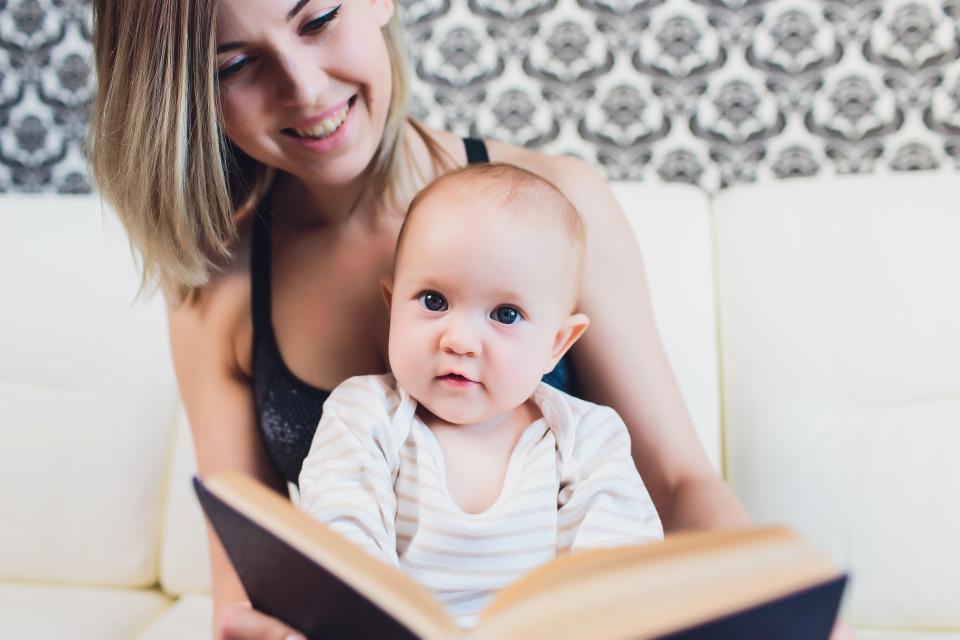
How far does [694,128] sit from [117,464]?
3.74ft

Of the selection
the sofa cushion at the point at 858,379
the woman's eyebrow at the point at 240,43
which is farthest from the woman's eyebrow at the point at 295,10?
the sofa cushion at the point at 858,379

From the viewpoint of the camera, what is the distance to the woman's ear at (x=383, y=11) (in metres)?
0.86

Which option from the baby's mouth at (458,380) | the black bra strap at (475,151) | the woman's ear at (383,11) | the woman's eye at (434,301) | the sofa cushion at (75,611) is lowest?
the sofa cushion at (75,611)

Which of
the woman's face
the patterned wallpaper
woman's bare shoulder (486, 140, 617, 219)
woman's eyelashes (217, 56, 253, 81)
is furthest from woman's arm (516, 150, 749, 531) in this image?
the patterned wallpaper

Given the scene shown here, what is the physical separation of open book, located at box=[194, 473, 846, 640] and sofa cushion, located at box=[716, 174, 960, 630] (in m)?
0.77

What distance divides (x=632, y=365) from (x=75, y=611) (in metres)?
0.92

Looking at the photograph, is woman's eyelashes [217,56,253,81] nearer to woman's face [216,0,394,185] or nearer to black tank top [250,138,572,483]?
woman's face [216,0,394,185]

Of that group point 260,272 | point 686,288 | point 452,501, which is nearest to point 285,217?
point 260,272

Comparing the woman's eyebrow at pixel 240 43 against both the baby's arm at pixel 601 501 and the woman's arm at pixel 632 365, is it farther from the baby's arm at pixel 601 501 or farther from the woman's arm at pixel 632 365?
the baby's arm at pixel 601 501

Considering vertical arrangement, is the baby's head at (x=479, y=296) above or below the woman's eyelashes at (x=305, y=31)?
below

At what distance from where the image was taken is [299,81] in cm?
76

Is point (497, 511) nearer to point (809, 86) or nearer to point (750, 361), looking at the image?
point (750, 361)

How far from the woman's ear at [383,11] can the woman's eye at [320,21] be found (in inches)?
3.1

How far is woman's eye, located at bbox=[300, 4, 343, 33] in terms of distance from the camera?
77 centimetres
